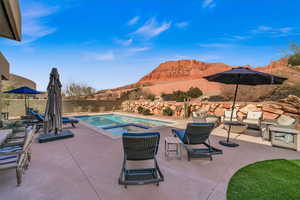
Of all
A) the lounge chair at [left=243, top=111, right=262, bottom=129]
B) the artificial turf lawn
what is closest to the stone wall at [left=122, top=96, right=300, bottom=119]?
the lounge chair at [left=243, top=111, right=262, bottom=129]

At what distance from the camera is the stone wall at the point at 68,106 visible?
988 centimetres

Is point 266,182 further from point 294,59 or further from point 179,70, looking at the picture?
point 179,70

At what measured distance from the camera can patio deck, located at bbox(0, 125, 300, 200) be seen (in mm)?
1905

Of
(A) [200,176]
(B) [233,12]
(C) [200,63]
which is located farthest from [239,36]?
(C) [200,63]

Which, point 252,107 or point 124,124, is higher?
point 252,107

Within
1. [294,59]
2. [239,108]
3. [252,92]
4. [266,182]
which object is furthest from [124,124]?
[294,59]

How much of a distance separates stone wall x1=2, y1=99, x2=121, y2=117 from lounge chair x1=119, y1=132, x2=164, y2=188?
12.2m

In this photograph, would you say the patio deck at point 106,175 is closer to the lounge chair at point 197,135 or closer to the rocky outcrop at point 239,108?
the lounge chair at point 197,135

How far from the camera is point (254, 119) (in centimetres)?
591

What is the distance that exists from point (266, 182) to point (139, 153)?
2.26 metres

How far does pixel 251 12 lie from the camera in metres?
A: 10.0

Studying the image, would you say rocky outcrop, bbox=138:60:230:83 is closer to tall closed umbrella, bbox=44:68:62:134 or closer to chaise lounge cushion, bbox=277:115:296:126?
chaise lounge cushion, bbox=277:115:296:126

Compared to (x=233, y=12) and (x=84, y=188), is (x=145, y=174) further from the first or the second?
(x=233, y=12)

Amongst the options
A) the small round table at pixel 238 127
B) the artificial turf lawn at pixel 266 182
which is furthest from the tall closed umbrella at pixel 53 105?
the small round table at pixel 238 127
